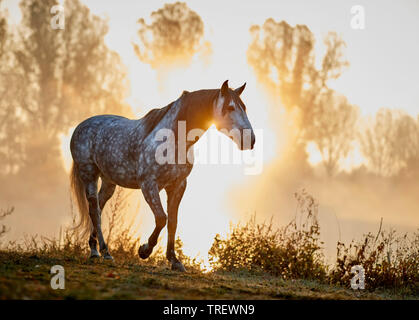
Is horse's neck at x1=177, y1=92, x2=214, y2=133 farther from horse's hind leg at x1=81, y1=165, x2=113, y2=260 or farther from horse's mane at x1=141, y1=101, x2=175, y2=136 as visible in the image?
horse's hind leg at x1=81, y1=165, x2=113, y2=260

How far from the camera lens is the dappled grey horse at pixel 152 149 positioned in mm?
5723

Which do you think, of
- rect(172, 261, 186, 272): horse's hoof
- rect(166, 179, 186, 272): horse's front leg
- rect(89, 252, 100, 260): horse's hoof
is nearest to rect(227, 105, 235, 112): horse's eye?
rect(166, 179, 186, 272): horse's front leg

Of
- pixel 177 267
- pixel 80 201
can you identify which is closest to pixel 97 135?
pixel 80 201

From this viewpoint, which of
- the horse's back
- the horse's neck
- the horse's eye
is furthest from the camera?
the horse's back

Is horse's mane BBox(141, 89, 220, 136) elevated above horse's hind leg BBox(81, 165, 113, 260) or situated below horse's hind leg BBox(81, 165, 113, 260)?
above

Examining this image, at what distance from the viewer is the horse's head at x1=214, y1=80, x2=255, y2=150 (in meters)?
5.51

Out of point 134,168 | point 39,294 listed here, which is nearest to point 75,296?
point 39,294

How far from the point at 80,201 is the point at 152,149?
2.36 metres

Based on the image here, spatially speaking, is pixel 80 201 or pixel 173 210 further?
pixel 80 201

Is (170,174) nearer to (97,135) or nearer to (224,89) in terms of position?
(224,89)

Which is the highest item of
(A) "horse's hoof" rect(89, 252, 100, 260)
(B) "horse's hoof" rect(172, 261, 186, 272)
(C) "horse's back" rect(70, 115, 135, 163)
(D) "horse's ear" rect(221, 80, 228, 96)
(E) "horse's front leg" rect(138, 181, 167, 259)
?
(D) "horse's ear" rect(221, 80, 228, 96)

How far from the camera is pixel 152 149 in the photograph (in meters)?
6.04
